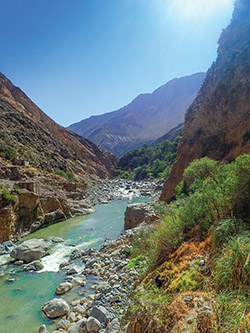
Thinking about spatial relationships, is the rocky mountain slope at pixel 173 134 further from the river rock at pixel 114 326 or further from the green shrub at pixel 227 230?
the river rock at pixel 114 326

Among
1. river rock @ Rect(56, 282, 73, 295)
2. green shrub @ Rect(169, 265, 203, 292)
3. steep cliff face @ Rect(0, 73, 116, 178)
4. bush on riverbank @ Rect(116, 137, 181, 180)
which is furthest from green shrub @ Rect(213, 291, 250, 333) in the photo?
bush on riverbank @ Rect(116, 137, 181, 180)

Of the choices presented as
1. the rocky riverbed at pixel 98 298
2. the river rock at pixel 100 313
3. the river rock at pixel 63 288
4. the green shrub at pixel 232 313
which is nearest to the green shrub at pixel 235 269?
the green shrub at pixel 232 313

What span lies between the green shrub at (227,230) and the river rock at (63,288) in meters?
5.98

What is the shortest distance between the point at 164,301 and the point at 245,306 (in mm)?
1106

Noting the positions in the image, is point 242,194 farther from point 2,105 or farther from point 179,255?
point 2,105

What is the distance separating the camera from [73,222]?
2028 centimetres

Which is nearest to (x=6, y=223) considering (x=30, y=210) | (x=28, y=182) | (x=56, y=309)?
(x=30, y=210)

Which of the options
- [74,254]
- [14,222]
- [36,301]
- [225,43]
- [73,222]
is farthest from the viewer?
[225,43]

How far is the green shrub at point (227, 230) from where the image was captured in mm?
3981

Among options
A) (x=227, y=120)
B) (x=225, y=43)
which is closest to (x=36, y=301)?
(x=227, y=120)

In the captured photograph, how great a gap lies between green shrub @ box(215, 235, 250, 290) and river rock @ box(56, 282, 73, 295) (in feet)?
20.7

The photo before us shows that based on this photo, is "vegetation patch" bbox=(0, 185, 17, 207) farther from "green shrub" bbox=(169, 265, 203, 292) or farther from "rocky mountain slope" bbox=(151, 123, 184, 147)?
"rocky mountain slope" bbox=(151, 123, 184, 147)

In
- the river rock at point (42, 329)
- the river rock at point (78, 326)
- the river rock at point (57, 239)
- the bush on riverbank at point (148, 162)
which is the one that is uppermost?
the river rock at point (42, 329)

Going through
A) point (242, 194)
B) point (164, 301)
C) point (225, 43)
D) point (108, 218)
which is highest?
point (225, 43)
